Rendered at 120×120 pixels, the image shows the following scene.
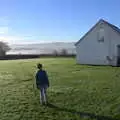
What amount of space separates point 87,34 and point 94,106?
31086 millimetres

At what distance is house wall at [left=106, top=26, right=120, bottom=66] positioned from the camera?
40531mm

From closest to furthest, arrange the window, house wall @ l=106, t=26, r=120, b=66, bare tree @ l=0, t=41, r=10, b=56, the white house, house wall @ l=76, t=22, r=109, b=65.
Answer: house wall @ l=106, t=26, r=120, b=66 → the white house → house wall @ l=76, t=22, r=109, b=65 → the window → bare tree @ l=0, t=41, r=10, b=56

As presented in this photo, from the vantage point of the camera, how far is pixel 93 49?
4272 cm

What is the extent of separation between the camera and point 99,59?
42000mm

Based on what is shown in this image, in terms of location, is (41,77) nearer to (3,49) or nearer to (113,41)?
(113,41)

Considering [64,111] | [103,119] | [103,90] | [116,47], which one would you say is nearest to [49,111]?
[64,111]

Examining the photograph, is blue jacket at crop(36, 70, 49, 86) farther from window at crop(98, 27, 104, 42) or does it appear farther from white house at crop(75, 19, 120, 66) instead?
window at crop(98, 27, 104, 42)

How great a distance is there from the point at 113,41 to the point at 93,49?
3.03 metres

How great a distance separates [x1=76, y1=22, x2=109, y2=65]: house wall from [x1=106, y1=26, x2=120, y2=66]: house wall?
379 millimetres

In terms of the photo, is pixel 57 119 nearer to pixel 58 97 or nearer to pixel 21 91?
pixel 58 97

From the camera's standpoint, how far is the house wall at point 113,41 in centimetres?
4053

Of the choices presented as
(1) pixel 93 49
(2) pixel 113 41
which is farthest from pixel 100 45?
(2) pixel 113 41

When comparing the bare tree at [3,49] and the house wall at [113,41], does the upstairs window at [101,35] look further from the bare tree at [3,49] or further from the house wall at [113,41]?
the bare tree at [3,49]

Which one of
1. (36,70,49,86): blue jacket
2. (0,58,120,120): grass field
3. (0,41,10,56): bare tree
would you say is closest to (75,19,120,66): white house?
(0,58,120,120): grass field
